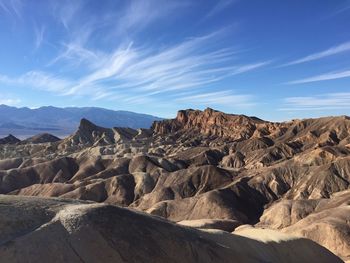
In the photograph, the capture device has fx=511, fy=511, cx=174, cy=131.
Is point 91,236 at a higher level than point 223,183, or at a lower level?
higher

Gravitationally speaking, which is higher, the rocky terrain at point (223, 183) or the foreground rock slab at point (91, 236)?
the foreground rock slab at point (91, 236)

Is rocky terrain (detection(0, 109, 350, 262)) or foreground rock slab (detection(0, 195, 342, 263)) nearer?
foreground rock slab (detection(0, 195, 342, 263))

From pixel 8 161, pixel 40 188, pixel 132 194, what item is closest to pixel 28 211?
pixel 132 194

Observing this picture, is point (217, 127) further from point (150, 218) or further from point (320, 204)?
point (150, 218)

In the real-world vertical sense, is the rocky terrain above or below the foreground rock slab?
below

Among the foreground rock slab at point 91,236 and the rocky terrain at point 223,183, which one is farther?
the rocky terrain at point 223,183
